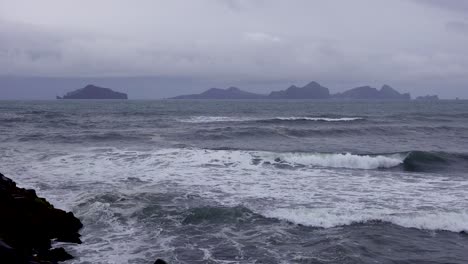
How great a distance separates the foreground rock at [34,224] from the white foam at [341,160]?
15.8 meters

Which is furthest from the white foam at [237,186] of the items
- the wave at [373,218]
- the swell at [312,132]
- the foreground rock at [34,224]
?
the swell at [312,132]

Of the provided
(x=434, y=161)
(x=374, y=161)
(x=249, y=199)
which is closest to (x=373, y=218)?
(x=249, y=199)

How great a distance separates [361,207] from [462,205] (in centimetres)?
366

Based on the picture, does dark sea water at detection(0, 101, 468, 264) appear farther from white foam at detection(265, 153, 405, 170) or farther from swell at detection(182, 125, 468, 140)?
swell at detection(182, 125, 468, 140)

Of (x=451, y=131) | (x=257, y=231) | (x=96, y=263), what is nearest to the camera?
(x=96, y=263)

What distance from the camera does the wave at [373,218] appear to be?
45.2 ft

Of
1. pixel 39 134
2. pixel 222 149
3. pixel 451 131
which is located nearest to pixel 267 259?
pixel 222 149

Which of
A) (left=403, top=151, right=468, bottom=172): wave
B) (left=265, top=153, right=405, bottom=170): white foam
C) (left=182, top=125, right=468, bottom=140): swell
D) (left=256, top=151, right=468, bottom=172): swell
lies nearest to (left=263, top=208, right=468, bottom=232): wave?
(left=256, top=151, right=468, bottom=172): swell

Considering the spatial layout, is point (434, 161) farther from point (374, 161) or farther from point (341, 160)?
point (341, 160)

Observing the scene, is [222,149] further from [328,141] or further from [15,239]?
[15,239]

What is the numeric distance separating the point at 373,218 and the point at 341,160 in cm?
1295

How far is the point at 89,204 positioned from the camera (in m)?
15.6

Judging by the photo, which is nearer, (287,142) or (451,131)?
(287,142)

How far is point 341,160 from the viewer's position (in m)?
27.1
